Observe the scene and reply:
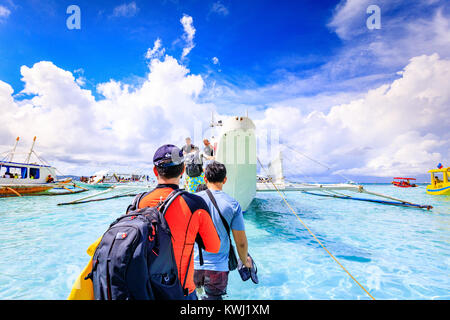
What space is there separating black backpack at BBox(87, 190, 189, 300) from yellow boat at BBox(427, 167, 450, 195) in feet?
94.4

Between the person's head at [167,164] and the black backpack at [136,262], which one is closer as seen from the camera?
the black backpack at [136,262]

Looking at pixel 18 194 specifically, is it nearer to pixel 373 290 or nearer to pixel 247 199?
pixel 247 199

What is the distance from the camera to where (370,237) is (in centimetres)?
600

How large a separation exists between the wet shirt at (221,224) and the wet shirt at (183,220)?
0.43 meters

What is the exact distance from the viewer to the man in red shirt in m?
1.34

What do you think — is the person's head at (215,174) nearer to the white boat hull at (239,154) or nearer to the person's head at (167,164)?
the person's head at (167,164)

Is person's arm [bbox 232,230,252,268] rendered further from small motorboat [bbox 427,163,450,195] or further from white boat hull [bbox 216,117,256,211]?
small motorboat [bbox 427,163,450,195]

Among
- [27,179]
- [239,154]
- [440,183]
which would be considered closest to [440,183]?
[440,183]

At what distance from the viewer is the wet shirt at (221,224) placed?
1.90 metres

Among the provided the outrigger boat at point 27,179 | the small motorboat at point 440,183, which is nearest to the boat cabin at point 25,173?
the outrigger boat at point 27,179

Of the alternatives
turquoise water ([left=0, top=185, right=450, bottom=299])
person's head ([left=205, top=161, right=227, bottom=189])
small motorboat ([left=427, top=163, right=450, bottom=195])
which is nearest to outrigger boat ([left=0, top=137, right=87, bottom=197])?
turquoise water ([left=0, top=185, right=450, bottom=299])

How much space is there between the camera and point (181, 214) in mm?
1350
